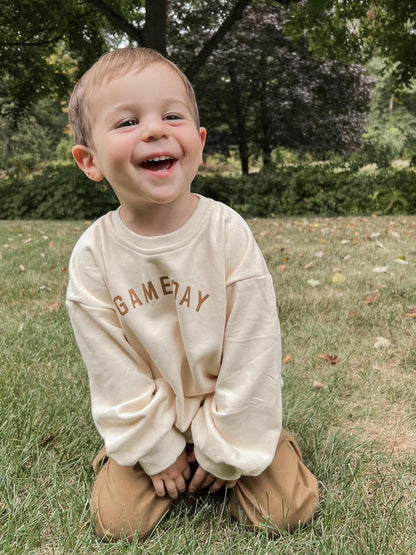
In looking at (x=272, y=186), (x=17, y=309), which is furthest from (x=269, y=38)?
(x=17, y=309)

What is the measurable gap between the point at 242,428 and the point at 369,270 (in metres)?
3.16

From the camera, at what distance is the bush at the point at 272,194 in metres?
10.0

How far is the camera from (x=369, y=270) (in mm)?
4203

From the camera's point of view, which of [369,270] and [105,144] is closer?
[105,144]

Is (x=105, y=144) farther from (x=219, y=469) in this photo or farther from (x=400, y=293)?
(x=400, y=293)

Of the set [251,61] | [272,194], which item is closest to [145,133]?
[272,194]

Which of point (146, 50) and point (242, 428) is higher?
point (146, 50)

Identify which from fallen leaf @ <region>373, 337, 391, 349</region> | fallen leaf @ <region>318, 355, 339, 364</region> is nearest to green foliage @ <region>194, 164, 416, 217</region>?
fallen leaf @ <region>373, 337, 391, 349</region>

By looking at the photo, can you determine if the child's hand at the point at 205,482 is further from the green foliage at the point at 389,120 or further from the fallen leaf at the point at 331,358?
the green foliage at the point at 389,120

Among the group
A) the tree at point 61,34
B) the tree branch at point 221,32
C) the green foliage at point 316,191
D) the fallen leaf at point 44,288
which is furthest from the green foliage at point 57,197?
the fallen leaf at point 44,288

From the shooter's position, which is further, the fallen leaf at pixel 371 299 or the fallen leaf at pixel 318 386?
the fallen leaf at pixel 371 299

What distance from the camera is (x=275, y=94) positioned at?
16.1m

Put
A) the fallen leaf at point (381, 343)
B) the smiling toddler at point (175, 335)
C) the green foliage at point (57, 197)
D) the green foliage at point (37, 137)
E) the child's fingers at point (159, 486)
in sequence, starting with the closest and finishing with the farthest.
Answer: the smiling toddler at point (175, 335), the child's fingers at point (159, 486), the fallen leaf at point (381, 343), the green foliage at point (57, 197), the green foliage at point (37, 137)

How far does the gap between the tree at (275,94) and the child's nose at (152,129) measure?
15.6 metres
